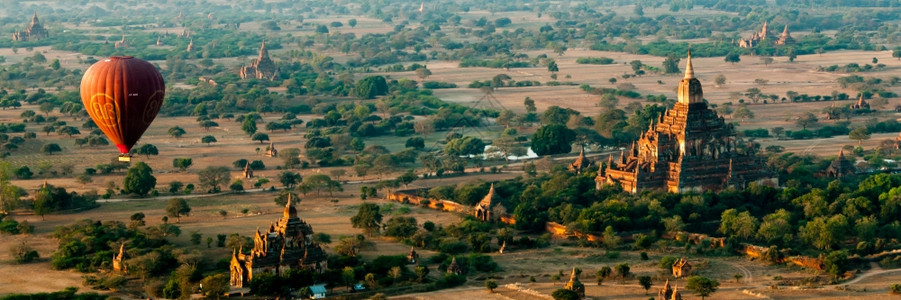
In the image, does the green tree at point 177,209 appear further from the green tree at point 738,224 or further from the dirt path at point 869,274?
the dirt path at point 869,274

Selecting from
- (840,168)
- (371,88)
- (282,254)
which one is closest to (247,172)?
(282,254)

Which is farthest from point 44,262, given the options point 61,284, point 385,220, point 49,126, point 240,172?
point 49,126

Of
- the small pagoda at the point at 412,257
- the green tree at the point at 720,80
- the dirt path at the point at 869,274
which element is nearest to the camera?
the dirt path at the point at 869,274

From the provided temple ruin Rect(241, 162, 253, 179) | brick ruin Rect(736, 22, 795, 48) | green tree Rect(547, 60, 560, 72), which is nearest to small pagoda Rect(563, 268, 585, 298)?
temple ruin Rect(241, 162, 253, 179)

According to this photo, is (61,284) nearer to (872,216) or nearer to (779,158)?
(872,216)

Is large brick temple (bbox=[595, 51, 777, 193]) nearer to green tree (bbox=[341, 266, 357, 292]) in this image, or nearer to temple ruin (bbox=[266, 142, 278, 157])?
green tree (bbox=[341, 266, 357, 292])

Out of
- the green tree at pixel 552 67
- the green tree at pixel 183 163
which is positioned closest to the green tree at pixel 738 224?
the green tree at pixel 183 163

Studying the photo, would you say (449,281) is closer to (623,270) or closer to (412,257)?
(412,257)

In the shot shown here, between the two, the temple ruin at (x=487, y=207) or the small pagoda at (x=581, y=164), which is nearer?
the temple ruin at (x=487, y=207)
